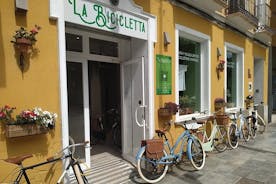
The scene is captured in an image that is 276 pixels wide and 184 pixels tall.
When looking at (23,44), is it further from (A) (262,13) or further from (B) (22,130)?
(A) (262,13)

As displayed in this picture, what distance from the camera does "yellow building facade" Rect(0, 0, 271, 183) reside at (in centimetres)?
276

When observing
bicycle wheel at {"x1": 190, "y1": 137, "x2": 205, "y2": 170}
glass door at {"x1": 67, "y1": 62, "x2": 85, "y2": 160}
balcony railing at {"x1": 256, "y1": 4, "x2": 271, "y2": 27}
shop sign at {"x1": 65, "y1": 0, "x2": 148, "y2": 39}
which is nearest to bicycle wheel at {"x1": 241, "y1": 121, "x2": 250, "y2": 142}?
bicycle wheel at {"x1": 190, "y1": 137, "x2": 205, "y2": 170}

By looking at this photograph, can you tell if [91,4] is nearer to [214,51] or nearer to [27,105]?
[27,105]

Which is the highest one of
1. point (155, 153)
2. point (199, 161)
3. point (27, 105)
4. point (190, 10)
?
point (190, 10)

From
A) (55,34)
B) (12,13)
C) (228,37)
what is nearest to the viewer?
(12,13)

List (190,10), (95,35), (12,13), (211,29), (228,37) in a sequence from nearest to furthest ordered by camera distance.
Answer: (12,13), (95,35), (190,10), (211,29), (228,37)

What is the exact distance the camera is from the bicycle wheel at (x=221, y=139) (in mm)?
5762

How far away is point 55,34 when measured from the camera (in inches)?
117

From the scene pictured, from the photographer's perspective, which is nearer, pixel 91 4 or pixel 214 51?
pixel 91 4

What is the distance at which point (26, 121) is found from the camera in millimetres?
2621

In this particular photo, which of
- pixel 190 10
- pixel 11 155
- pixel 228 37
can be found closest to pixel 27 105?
pixel 11 155

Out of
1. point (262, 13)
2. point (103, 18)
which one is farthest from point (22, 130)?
point (262, 13)

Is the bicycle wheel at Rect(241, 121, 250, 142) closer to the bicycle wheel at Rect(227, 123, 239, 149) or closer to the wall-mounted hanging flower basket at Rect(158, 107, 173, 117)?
the bicycle wheel at Rect(227, 123, 239, 149)

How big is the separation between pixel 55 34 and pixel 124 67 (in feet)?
6.38
